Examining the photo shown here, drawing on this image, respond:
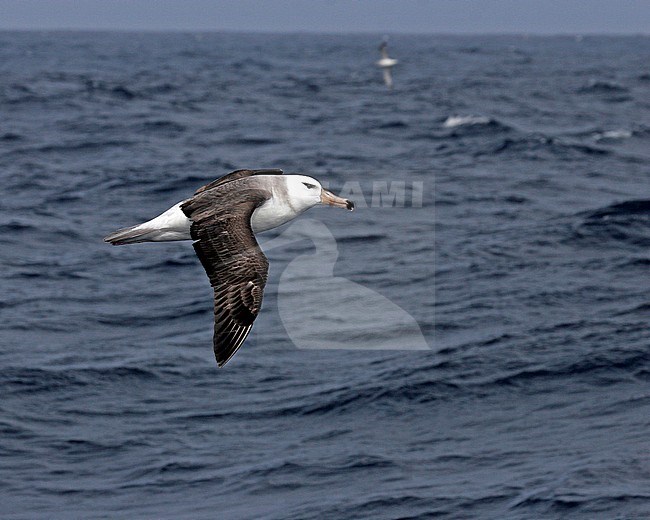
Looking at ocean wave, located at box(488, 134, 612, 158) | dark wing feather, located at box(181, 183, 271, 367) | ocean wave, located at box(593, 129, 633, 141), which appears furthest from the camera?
ocean wave, located at box(593, 129, 633, 141)

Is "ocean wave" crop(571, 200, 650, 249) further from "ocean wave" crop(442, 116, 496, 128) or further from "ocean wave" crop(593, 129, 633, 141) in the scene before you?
"ocean wave" crop(442, 116, 496, 128)

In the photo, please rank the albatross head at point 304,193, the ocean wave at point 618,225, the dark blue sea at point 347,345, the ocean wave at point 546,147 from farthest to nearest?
the ocean wave at point 546,147 < the ocean wave at point 618,225 < the dark blue sea at point 347,345 < the albatross head at point 304,193

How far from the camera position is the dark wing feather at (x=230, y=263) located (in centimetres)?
1004

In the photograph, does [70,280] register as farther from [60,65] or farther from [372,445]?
[60,65]

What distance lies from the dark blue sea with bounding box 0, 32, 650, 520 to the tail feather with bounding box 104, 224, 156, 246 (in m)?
7.75

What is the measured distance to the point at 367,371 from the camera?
22953 millimetres

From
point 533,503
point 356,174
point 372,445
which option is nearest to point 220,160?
point 356,174

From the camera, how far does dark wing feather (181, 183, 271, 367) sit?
10039 mm

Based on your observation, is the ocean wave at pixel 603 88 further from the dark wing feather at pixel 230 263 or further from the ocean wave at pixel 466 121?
the dark wing feather at pixel 230 263

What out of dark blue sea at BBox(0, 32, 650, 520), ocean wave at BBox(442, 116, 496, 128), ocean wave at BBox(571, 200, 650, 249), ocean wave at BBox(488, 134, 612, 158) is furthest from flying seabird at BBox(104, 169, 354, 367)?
ocean wave at BBox(442, 116, 496, 128)

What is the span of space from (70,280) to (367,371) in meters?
9.36

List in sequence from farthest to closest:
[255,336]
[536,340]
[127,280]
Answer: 1. [127,280]
2. [255,336]
3. [536,340]

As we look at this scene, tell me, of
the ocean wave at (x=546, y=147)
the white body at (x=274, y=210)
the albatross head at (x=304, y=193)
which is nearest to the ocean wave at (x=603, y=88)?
the ocean wave at (x=546, y=147)

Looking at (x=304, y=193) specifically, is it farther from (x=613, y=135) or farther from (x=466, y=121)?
(x=466, y=121)
